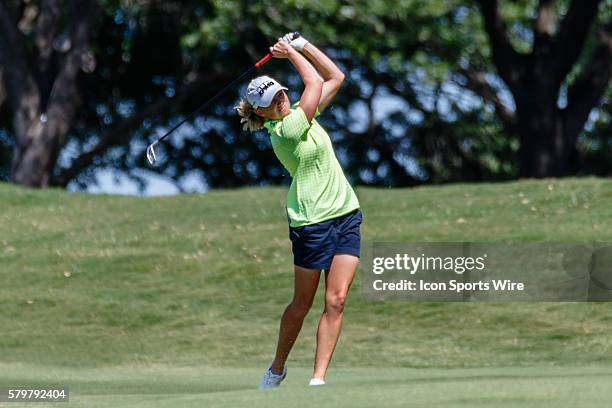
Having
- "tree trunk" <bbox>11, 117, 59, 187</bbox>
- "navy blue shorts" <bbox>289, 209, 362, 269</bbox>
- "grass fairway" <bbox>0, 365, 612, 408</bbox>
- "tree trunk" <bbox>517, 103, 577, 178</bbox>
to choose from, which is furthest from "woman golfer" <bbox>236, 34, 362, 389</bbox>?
"tree trunk" <bbox>11, 117, 59, 187</bbox>

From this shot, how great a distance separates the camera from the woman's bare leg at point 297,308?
8.23 metres

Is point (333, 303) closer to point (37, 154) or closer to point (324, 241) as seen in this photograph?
point (324, 241)

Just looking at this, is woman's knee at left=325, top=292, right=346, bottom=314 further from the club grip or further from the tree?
the tree

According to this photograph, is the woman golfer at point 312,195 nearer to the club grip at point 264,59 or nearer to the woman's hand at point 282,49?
the woman's hand at point 282,49

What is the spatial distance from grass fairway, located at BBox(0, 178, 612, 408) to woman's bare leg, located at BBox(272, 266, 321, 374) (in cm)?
32

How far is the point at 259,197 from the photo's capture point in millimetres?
21438

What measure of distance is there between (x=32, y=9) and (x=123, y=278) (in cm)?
A: 1769

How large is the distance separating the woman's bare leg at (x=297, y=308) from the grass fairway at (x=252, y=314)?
320mm

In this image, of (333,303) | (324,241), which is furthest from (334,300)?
(324,241)

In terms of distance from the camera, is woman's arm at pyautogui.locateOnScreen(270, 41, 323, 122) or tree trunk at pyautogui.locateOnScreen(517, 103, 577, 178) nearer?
woman's arm at pyautogui.locateOnScreen(270, 41, 323, 122)

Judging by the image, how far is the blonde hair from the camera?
8094 millimetres

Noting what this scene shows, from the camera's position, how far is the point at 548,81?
26828mm

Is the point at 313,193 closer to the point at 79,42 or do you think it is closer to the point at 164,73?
the point at 79,42

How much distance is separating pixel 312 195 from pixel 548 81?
19.4 meters
